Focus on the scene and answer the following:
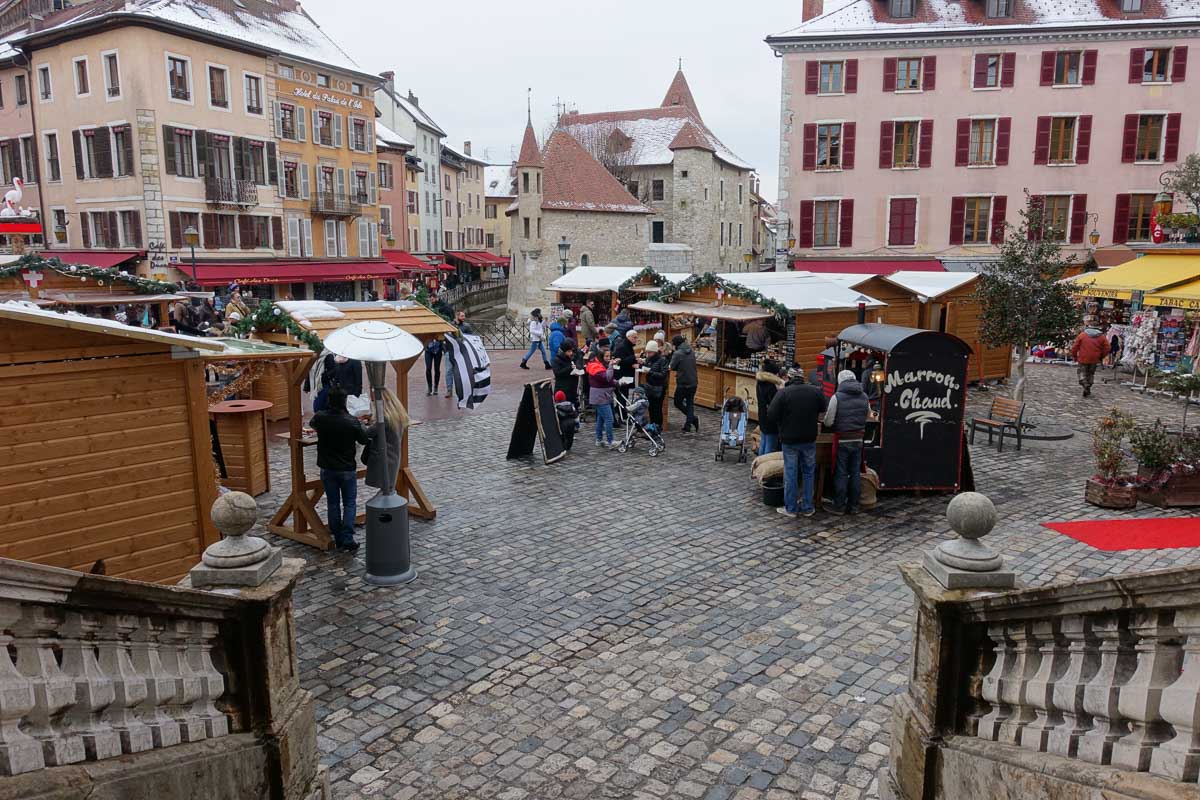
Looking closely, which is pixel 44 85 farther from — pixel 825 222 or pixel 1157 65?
pixel 1157 65

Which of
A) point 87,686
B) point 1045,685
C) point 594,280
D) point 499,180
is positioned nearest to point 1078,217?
point 594,280

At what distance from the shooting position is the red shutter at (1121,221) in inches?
1219

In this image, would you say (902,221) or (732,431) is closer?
(732,431)

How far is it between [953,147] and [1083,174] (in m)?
4.83

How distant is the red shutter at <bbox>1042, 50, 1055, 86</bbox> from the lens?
30.6 m

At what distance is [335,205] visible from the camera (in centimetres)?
3850

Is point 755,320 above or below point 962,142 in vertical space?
below

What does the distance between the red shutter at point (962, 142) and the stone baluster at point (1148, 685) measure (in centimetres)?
3269

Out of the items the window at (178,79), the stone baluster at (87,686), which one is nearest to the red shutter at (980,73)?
the window at (178,79)

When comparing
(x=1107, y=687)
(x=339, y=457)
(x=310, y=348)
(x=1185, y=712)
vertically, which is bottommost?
(x=339, y=457)

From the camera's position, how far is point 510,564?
833 cm

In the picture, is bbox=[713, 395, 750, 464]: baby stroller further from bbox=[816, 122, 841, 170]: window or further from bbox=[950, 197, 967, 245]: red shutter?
bbox=[950, 197, 967, 245]: red shutter

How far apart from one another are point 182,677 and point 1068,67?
117 ft

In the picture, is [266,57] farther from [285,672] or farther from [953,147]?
[285,672]
